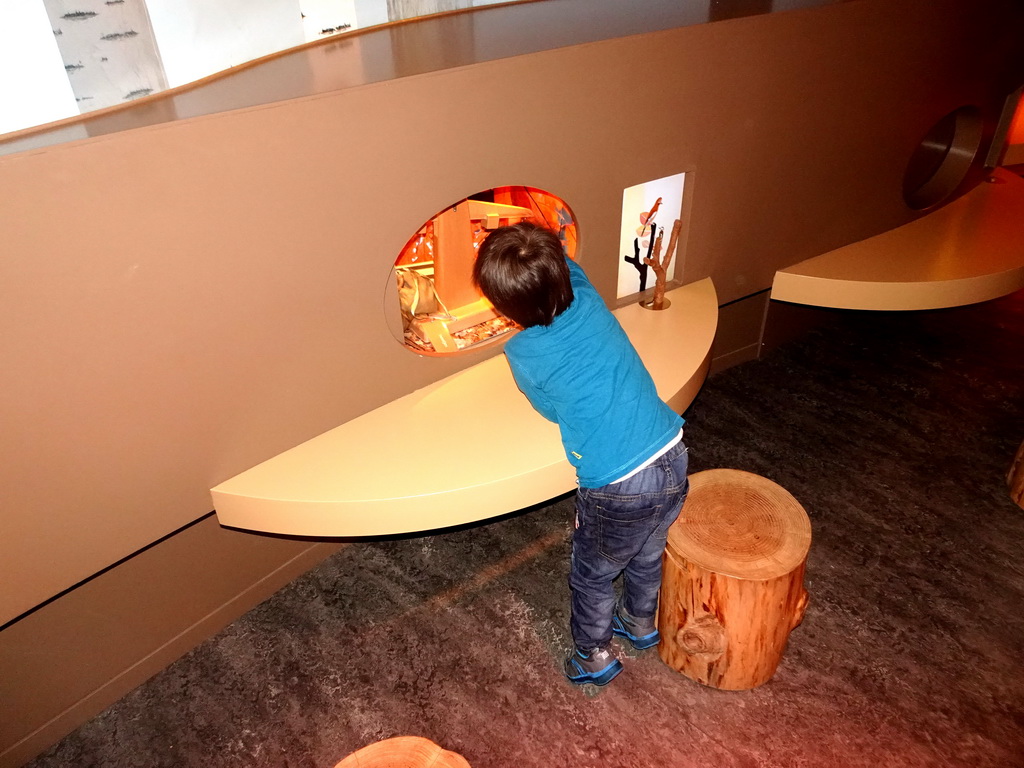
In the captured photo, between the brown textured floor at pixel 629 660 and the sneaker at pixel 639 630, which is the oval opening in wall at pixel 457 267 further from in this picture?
the sneaker at pixel 639 630

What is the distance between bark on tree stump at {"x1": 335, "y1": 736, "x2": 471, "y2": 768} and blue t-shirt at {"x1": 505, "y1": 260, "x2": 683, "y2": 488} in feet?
2.35

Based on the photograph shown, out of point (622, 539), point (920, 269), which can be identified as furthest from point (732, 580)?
point (920, 269)

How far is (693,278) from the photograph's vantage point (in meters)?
2.93

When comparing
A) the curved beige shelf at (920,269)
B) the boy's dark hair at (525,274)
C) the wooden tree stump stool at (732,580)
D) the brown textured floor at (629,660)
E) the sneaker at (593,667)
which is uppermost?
the boy's dark hair at (525,274)

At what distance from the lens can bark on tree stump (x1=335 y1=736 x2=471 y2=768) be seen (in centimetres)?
155

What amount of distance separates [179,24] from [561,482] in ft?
5.21

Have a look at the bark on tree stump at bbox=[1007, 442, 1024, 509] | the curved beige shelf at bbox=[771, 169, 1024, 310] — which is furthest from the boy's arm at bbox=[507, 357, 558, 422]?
the bark on tree stump at bbox=[1007, 442, 1024, 509]

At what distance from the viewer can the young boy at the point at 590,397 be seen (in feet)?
5.60

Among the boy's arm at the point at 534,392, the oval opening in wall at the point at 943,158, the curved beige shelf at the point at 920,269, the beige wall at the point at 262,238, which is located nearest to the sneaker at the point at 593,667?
the boy's arm at the point at 534,392

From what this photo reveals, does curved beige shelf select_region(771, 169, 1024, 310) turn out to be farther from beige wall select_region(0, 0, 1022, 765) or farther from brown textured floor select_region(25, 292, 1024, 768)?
beige wall select_region(0, 0, 1022, 765)

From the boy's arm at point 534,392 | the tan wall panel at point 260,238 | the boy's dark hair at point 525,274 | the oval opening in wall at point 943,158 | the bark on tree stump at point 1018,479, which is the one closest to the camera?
the tan wall panel at point 260,238

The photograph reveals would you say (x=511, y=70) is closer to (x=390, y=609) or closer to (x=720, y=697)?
(x=390, y=609)

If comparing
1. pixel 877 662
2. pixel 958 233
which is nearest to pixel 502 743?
pixel 877 662

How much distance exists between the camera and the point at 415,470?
2016mm
